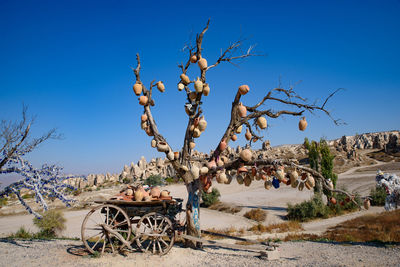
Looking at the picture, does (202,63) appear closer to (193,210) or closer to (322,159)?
(193,210)

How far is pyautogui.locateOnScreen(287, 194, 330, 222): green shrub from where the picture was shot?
53.0 feet

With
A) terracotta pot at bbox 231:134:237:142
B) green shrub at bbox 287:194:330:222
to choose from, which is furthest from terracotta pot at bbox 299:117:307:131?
green shrub at bbox 287:194:330:222

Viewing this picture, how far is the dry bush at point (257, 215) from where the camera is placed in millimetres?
16812

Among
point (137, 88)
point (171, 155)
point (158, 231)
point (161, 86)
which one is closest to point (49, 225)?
point (158, 231)

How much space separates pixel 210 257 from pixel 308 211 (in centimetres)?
1140

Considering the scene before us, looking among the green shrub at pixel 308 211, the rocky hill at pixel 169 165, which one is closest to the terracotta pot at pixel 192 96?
the green shrub at pixel 308 211

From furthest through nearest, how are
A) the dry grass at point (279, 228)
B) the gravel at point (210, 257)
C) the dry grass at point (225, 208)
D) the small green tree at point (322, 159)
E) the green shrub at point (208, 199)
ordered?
the green shrub at point (208, 199)
the dry grass at point (225, 208)
the small green tree at point (322, 159)
the dry grass at point (279, 228)
the gravel at point (210, 257)

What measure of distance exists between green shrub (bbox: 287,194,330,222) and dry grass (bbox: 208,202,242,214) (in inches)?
163

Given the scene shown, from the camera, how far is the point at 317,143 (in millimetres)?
20984

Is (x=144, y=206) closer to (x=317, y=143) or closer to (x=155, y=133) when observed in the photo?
(x=155, y=133)

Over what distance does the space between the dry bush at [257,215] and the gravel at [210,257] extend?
8.69m

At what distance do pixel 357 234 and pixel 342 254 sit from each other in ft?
13.2

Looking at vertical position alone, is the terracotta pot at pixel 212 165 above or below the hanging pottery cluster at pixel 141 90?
below

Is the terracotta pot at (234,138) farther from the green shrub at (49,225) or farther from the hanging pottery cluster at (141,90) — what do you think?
the green shrub at (49,225)
